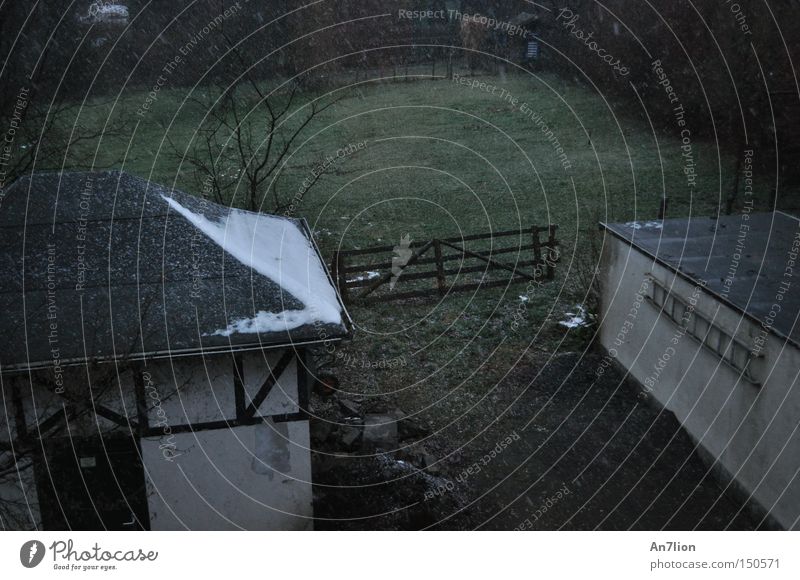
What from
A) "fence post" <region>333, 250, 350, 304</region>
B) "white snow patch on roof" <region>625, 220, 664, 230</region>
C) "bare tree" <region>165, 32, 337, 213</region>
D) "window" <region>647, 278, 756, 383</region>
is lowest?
"window" <region>647, 278, 756, 383</region>

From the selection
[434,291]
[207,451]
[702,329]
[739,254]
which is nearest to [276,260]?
[207,451]

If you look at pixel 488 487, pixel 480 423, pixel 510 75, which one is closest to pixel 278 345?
pixel 488 487

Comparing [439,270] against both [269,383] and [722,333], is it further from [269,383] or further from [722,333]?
[269,383]

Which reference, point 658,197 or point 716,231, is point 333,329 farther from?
point 658,197

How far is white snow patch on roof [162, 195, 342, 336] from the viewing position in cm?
712

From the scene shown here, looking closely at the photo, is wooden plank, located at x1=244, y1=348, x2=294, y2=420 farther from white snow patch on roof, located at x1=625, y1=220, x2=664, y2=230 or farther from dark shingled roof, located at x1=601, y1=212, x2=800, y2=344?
white snow patch on roof, located at x1=625, y1=220, x2=664, y2=230

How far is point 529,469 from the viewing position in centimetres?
901

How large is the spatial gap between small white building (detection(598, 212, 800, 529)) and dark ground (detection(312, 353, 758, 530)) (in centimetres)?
33

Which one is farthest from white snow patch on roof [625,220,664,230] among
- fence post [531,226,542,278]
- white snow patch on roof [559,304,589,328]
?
fence post [531,226,542,278]

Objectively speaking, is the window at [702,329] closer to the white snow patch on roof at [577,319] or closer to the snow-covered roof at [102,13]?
the white snow patch on roof at [577,319]

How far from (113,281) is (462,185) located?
14491 mm

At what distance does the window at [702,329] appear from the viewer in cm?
786

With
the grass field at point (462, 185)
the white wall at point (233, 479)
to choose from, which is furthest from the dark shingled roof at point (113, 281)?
the grass field at point (462, 185)

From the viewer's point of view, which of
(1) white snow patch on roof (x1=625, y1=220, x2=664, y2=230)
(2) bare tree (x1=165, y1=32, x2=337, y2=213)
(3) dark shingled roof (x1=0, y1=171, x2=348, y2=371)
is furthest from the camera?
(2) bare tree (x1=165, y1=32, x2=337, y2=213)
